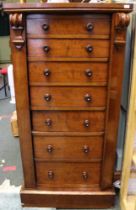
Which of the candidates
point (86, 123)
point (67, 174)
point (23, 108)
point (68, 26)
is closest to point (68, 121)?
point (86, 123)

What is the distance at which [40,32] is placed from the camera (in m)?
1.12

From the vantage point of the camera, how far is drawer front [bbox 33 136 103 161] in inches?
52.7

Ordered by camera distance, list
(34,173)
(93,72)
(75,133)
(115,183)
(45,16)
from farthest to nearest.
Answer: (115,183), (34,173), (75,133), (93,72), (45,16)

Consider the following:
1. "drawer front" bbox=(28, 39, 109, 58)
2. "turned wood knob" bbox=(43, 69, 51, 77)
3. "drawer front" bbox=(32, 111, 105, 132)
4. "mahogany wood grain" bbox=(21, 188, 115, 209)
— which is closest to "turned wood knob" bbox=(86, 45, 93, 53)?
"drawer front" bbox=(28, 39, 109, 58)

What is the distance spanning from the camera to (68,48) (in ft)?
3.74

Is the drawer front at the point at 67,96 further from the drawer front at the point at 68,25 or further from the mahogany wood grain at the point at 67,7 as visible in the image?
the mahogany wood grain at the point at 67,7

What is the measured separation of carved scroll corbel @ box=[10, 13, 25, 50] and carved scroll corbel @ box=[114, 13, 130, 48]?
1.38 ft

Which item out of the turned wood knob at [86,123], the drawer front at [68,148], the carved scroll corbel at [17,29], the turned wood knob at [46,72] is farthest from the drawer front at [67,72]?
the drawer front at [68,148]

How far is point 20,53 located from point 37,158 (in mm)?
609

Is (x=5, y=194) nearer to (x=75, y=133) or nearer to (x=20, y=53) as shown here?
(x=75, y=133)

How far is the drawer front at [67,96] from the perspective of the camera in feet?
4.02

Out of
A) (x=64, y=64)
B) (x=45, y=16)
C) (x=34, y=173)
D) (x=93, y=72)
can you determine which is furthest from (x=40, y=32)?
(x=34, y=173)

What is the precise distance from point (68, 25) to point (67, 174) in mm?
845

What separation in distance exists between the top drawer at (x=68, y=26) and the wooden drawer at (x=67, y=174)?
28.6 inches
